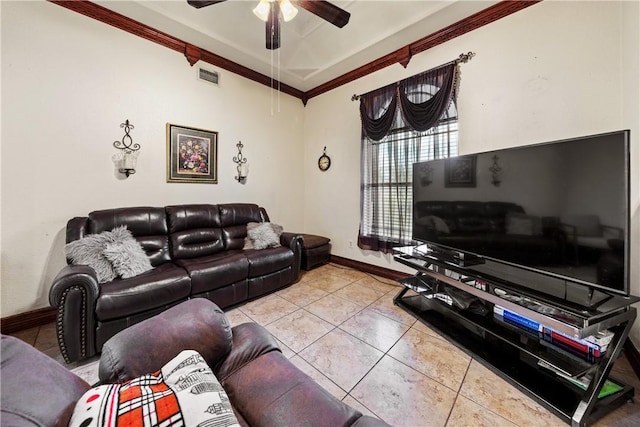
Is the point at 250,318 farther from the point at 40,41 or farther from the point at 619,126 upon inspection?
the point at 619,126

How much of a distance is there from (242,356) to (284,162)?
3603 millimetres

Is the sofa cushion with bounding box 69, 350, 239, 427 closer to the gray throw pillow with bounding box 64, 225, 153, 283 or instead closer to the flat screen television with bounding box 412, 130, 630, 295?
the gray throw pillow with bounding box 64, 225, 153, 283

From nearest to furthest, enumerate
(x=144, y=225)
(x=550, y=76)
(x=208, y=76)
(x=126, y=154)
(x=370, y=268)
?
(x=550, y=76) → (x=144, y=225) → (x=126, y=154) → (x=208, y=76) → (x=370, y=268)

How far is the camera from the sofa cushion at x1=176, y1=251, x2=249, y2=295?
225 cm

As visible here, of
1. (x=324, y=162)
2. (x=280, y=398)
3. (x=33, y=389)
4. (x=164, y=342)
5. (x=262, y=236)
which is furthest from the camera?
(x=324, y=162)

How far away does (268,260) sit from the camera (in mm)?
2764

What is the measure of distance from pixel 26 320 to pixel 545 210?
433 centimetres

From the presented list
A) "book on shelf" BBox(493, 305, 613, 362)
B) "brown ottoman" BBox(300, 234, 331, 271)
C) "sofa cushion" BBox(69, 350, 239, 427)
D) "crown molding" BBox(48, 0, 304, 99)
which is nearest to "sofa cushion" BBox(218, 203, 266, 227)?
"brown ottoman" BBox(300, 234, 331, 271)

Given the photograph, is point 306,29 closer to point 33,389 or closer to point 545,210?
point 545,210

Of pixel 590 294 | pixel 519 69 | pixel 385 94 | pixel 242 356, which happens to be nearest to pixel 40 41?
pixel 242 356

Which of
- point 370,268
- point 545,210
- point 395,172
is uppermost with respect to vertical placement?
point 395,172

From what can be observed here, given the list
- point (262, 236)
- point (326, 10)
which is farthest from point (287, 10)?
point (262, 236)

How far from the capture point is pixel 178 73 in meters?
3.06

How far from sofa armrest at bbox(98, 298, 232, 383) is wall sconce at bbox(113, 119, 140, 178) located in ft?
7.68
